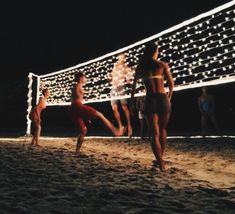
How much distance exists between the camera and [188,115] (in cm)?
1778

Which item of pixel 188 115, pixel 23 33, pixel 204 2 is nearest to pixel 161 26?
pixel 204 2

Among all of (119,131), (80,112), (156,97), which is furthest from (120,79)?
(156,97)

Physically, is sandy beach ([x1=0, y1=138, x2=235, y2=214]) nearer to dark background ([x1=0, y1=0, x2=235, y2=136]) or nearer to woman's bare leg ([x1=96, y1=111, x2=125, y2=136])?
woman's bare leg ([x1=96, y1=111, x2=125, y2=136])

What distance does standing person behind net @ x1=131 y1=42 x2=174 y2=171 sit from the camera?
5328 millimetres

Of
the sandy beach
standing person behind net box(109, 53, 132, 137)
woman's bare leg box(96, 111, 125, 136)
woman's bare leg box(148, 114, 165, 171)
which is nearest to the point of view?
the sandy beach

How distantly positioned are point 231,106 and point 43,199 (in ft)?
45.5

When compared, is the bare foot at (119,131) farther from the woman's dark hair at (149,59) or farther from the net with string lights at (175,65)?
the woman's dark hair at (149,59)

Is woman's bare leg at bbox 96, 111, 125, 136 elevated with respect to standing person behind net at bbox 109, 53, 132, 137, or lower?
lower

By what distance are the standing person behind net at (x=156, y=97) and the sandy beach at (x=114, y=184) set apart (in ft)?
1.37

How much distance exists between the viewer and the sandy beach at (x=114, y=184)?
3244mm

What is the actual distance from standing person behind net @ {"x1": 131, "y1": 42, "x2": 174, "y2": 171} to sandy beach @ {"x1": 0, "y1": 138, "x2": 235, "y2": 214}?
1.37 feet

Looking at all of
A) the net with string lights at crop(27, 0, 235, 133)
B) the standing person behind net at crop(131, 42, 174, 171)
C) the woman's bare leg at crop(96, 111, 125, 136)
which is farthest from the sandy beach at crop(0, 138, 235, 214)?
the net with string lights at crop(27, 0, 235, 133)

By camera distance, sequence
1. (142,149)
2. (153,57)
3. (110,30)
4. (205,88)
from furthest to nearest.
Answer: (110,30)
(205,88)
(142,149)
(153,57)

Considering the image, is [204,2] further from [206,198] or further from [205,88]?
[206,198]
